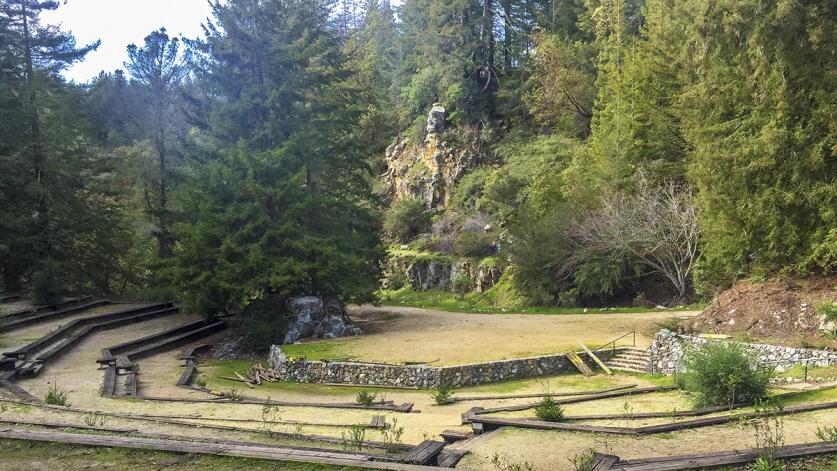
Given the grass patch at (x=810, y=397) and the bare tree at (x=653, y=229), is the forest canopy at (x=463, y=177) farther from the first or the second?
the grass patch at (x=810, y=397)

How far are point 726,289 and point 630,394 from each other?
382 inches

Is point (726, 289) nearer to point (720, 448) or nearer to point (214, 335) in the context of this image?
point (720, 448)

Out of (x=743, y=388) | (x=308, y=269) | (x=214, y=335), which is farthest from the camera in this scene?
(x=214, y=335)

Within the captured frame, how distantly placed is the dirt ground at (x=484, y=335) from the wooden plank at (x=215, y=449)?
985cm

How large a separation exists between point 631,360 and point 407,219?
28.9 meters

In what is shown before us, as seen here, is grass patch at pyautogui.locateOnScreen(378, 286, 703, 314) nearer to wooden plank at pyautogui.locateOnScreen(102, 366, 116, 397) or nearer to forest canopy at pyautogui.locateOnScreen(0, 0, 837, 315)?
forest canopy at pyautogui.locateOnScreen(0, 0, 837, 315)

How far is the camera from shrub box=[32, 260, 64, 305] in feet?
79.3

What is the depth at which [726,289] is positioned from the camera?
1898 centimetres

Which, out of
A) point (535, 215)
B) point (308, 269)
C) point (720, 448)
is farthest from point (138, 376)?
point (535, 215)

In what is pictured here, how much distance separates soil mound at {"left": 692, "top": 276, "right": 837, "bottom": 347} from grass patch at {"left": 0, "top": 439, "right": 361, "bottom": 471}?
45.6ft

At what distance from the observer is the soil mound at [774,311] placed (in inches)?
578

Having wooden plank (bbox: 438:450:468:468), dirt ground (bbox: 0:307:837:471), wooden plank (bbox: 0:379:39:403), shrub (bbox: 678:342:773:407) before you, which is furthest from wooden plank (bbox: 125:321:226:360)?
shrub (bbox: 678:342:773:407)

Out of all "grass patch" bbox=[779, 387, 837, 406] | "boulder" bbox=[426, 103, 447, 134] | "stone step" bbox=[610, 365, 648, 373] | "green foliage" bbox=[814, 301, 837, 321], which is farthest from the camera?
"boulder" bbox=[426, 103, 447, 134]

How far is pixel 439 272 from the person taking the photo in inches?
1455
